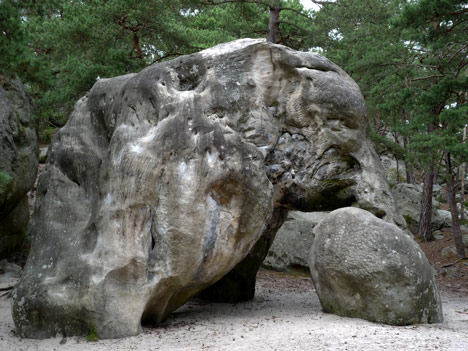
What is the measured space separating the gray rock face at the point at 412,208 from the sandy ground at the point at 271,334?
10.6 m

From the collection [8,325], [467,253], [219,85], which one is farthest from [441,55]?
[8,325]

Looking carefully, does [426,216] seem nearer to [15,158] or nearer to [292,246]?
[292,246]

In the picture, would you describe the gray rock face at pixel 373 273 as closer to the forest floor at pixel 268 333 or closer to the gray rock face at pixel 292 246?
the forest floor at pixel 268 333

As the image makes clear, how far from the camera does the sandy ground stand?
194 inches

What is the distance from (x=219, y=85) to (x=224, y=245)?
2.26 m

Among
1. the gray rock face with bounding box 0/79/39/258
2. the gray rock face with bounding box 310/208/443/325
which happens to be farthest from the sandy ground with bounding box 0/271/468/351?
the gray rock face with bounding box 0/79/39/258

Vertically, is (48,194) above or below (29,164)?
below

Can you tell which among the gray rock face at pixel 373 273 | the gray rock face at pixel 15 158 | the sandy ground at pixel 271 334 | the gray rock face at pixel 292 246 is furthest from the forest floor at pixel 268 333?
the gray rock face at pixel 292 246

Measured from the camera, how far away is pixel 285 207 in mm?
7469

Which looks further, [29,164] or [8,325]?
[29,164]

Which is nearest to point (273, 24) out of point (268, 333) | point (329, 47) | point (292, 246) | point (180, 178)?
point (329, 47)

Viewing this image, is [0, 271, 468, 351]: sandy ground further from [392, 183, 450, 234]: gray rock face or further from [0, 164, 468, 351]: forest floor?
[392, 183, 450, 234]: gray rock face

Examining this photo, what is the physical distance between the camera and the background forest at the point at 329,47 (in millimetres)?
9654

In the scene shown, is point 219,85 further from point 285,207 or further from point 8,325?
point 8,325
